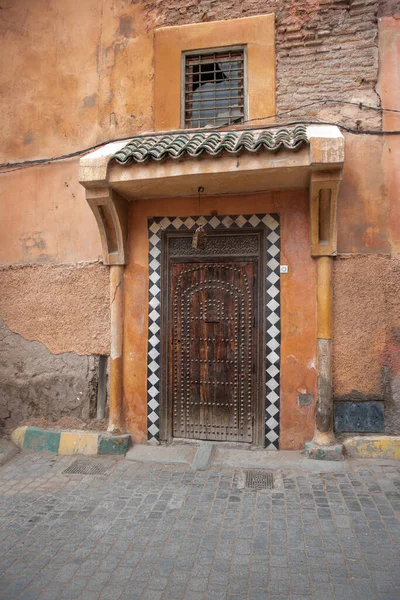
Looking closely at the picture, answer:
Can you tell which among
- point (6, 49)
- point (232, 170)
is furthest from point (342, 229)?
point (6, 49)

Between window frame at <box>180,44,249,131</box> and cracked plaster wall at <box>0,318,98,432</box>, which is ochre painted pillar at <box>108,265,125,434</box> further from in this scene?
window frame at <box>180,44,249,131</box>

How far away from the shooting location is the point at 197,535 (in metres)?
3.79

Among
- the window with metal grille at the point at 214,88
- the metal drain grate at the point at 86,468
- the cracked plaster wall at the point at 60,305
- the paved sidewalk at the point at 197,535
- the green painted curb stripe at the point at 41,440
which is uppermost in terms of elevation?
the window with metal grille at the point at 214,88

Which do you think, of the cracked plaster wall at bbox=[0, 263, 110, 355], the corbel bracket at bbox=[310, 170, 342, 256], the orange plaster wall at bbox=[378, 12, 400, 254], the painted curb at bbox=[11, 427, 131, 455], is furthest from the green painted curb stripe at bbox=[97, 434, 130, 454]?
the orange plaster wall at bbox=[378, 12, 400, 254]

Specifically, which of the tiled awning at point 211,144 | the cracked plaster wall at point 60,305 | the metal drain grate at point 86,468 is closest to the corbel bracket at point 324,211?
the tiled awning at point 211,144

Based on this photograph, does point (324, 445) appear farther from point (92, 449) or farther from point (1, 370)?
point (1, 370)

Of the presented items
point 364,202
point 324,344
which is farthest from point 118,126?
point 324,344

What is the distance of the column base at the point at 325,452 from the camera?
526 centimetres

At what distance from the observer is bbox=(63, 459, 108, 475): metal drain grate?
524 centimetres

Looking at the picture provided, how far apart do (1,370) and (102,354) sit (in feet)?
5.30

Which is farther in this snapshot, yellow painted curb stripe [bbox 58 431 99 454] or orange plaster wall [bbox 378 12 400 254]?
yellow painted curb stripe [bbox 58 431 99 454]

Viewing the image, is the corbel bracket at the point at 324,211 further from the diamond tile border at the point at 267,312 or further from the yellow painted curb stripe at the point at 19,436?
the yellow painted curb stripe at the point at 19,436

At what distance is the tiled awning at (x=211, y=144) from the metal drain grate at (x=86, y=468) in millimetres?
3707

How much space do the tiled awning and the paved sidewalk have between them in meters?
3.70
